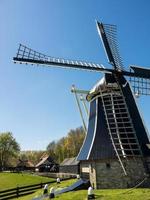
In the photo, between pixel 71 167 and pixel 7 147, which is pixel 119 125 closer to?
pixel 71 167

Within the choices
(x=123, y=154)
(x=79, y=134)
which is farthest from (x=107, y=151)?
(x=79, y=134)

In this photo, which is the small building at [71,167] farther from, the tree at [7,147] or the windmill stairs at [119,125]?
the tree at [7,147]

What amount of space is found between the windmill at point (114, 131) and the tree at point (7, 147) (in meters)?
58.2

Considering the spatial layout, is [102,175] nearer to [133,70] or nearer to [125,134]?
[125,134]

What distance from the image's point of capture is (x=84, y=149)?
25844mm

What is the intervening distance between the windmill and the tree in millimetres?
58157

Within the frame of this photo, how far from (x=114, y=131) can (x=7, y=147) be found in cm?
6253

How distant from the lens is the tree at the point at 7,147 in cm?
8144

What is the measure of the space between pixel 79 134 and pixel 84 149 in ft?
193

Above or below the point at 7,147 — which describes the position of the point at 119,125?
below

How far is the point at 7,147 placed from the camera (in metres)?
82.3

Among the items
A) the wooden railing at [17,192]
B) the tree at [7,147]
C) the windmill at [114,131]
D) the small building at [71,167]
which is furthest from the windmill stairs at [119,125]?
the tree at [7,147]

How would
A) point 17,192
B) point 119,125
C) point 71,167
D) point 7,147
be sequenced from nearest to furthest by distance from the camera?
point 119,125
point 17,192
point 71,167
point 7,147

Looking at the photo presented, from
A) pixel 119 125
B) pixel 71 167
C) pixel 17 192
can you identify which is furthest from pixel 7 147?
pixel 119 125
